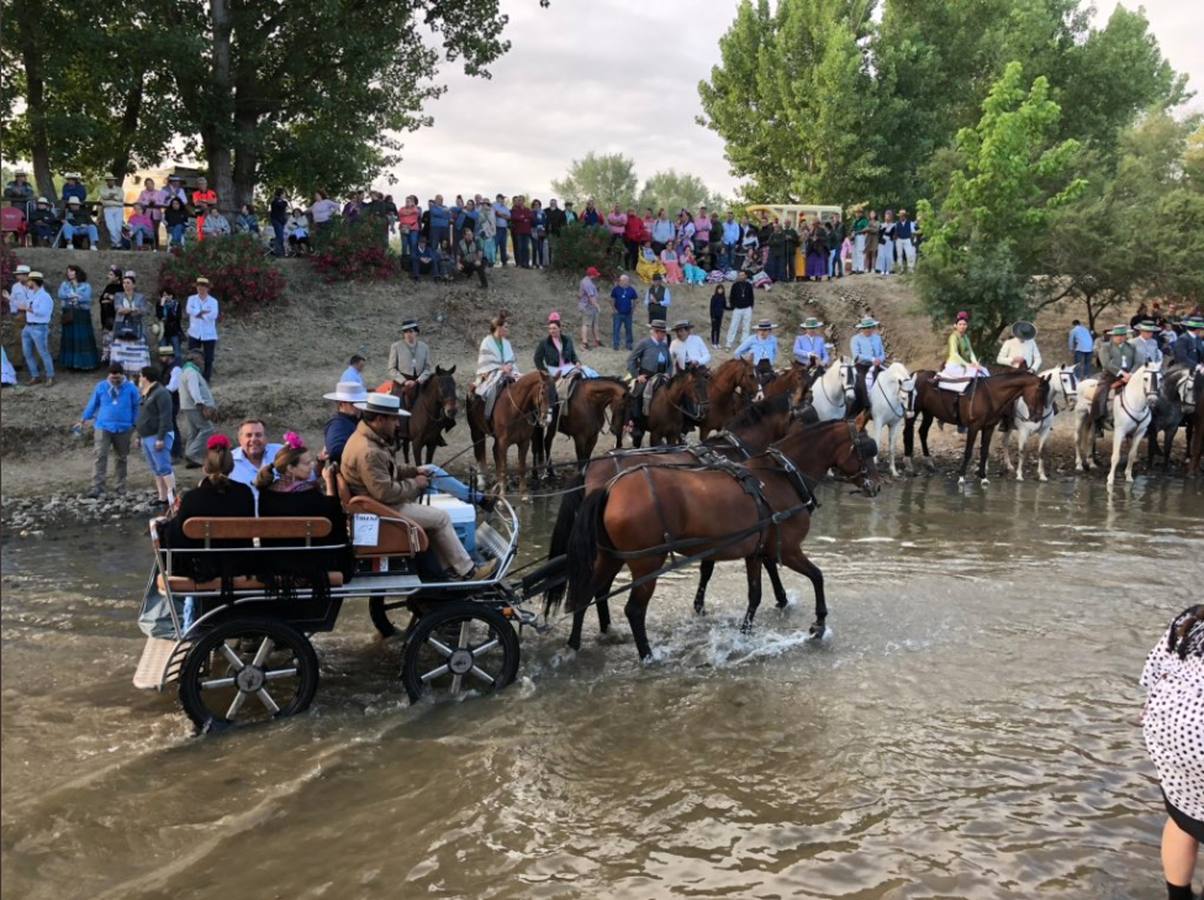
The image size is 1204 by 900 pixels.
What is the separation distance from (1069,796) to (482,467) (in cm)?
1122

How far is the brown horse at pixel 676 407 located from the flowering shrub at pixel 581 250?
11763 millimetres

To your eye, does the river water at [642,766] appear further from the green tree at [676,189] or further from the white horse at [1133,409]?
the green tree at [676,189]

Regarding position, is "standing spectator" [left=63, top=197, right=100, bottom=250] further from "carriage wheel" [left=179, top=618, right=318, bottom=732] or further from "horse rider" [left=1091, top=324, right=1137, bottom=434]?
"horse rider" [left=1091, top=324, right=1137, bottom=434]

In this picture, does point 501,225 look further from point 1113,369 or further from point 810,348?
point 1113,369

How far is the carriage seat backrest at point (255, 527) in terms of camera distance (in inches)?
258

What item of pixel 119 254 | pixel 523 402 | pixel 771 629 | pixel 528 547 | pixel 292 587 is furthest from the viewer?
pixel 119 254

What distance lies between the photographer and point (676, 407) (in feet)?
51.4

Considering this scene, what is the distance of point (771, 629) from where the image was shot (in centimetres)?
914

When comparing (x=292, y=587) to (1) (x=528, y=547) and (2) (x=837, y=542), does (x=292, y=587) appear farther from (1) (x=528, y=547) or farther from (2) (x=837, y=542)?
(2) (x=837, y=542)

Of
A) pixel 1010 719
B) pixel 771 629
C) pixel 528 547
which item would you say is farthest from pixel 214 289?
pixel 1010 719

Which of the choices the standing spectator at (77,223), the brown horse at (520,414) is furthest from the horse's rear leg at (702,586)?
the standing spectator at (77,223)

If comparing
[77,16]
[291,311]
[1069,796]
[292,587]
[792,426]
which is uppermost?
[77,16]

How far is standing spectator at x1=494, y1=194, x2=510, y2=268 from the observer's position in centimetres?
2670

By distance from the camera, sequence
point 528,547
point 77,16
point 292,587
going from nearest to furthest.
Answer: point 292,587 → point 528,547 → point 77,16
